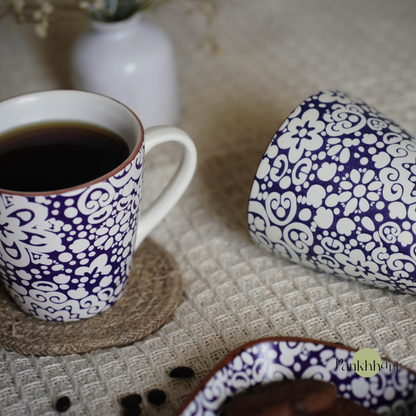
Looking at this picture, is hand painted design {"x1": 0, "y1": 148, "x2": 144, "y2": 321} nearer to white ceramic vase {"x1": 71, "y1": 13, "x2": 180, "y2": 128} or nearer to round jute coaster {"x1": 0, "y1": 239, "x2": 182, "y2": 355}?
round jute coaster {"x1": 0, "y1": 239, "x2": 182, "y2": 355}

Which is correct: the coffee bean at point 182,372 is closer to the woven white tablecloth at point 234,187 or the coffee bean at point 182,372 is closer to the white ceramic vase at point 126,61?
the woven white tablecloth at point 234,187

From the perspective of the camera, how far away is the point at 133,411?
17.6 inches

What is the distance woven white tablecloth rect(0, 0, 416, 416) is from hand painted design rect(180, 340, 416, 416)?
7 cm

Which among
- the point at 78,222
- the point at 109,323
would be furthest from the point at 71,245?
the point at 109,323

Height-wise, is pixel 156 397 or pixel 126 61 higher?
pixel 126 61

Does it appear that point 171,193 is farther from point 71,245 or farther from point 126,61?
point 126,61

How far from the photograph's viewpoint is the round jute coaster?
20.1 inches

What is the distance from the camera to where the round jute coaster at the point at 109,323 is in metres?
0.51

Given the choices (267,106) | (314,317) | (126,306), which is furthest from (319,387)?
(267,106)

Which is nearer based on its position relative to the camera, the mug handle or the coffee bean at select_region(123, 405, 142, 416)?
the coffee bean at select_region(123, 405, 142, 416)

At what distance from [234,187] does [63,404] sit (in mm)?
395

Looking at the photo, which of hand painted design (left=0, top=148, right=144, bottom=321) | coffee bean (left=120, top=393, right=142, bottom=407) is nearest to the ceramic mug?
hand painted design (left=0, top=148, right=144, bottom=321)

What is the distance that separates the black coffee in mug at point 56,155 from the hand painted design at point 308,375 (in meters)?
0.24

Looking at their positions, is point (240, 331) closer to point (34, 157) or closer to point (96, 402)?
point (96, 402)
